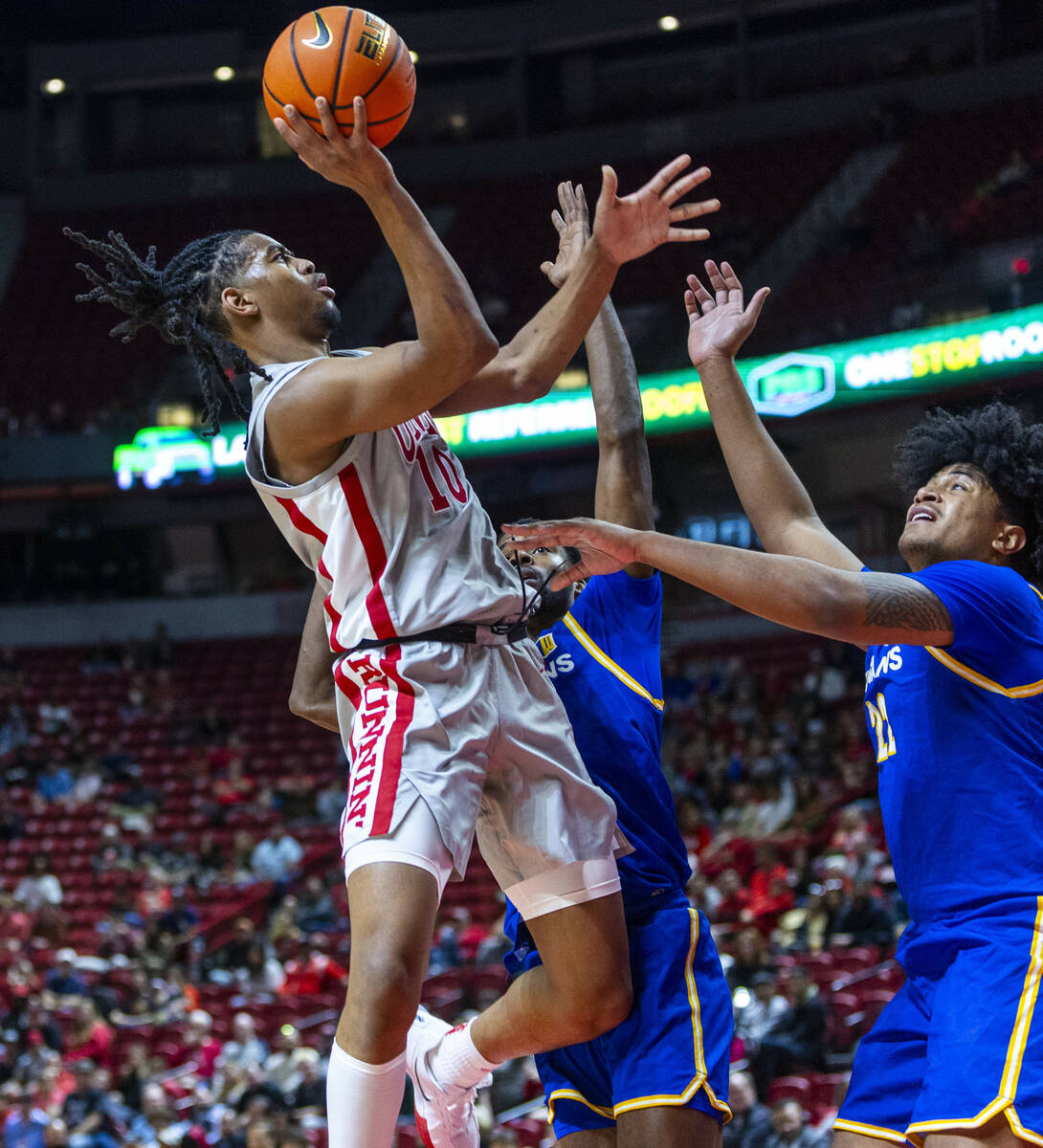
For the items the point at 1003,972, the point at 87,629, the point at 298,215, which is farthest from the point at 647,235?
the point at 298,215

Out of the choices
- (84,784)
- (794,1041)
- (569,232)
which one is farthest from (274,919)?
(569,232)

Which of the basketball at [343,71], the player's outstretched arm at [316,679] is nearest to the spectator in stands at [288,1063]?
the player's outstretched arm at [316,679]

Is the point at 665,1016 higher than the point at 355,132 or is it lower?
lower

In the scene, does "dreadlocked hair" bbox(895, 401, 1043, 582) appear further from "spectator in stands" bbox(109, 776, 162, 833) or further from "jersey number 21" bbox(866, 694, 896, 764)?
"spectator in stands" bbox(109, 776, 162, 833)

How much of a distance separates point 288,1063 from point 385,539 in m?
7.09

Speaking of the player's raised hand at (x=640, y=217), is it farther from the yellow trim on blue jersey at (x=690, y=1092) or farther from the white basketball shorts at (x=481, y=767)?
the yellow trim on blue jersey at (x=690, y=1092)

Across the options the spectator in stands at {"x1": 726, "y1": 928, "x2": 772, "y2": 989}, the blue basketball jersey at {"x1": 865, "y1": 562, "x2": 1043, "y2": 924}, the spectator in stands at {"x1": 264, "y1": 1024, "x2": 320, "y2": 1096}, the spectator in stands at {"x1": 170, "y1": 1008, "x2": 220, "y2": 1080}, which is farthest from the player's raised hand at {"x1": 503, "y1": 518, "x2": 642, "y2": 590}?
the spectator in stands at {"x1": 170, "y1": 1008, "x2": 220, "y2": 1080}

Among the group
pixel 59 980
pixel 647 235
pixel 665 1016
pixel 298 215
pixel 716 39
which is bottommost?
pixel 59 980

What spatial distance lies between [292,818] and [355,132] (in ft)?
43.2

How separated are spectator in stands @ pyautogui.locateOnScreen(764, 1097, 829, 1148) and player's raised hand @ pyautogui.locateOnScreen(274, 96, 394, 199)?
5.47 metres

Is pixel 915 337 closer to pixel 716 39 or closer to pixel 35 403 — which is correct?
pixel 716 39

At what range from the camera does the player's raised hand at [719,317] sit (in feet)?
11.8

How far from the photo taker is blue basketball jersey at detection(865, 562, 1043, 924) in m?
2.88

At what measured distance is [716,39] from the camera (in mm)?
22578
